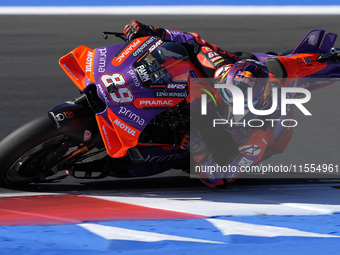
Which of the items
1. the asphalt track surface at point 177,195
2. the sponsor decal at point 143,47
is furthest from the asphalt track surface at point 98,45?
the sponsor decal at point 143,47

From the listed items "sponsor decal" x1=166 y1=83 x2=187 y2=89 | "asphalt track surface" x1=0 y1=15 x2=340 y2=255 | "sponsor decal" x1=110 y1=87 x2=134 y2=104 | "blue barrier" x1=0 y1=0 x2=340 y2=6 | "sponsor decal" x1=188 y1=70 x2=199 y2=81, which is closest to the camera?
"asphalt track surface" x1=0 y1=15 x2=340 y2=255

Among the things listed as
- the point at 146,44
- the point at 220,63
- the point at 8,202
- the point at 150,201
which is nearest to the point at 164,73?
the point at 146,44

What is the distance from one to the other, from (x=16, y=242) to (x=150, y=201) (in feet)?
3.54

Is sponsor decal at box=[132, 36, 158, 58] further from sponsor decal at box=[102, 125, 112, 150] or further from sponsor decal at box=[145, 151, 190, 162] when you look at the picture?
sponsor decal at box=[145, 151, 190, 162]

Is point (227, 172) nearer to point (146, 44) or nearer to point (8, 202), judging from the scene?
point (146, 44)

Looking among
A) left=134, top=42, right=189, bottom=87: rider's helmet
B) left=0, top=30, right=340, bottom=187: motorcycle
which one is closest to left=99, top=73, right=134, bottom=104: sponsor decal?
left=0, top=30, right=340, bottom=187: motorcycle

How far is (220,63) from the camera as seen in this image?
14.5ft

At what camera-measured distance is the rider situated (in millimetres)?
4105

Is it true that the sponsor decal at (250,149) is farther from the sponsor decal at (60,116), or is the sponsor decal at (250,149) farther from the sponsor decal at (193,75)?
the sponsor decal at (60,116)

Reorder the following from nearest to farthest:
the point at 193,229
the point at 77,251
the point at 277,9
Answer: the point at 77,251 → the point at 193,229 → the point at 277,9

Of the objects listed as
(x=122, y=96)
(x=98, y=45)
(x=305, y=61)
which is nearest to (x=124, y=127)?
(x=122, y=96)

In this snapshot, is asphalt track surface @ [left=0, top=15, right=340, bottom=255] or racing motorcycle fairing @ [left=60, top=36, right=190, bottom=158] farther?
racing motorcycle fairing @ [left=60, top=36, right=190, bottom=158]

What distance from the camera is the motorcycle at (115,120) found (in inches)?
157

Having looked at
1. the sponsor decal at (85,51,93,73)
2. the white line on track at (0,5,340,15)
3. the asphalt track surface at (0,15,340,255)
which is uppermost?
the sponsor decal at (85,51,93,73)
